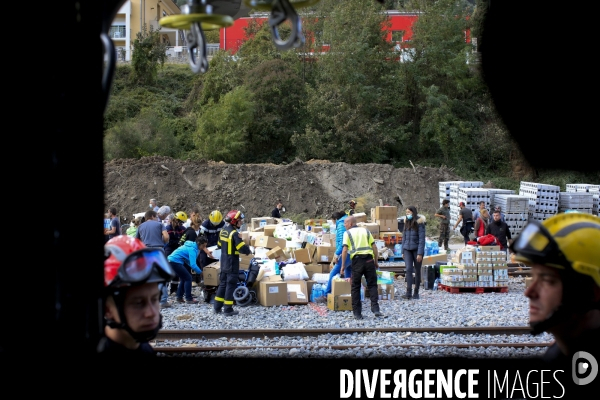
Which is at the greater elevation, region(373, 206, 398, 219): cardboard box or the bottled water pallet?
region(373, 206, 398, 219): cardboard box

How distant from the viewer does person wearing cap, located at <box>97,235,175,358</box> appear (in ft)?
8.95

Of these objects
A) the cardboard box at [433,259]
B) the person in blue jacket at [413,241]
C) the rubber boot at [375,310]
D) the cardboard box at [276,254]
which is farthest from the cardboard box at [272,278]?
the cardboard box at [433,259]

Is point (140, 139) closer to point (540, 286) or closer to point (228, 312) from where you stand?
point (228, 312)

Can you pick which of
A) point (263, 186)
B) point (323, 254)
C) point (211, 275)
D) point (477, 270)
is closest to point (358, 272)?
point (211, 275)

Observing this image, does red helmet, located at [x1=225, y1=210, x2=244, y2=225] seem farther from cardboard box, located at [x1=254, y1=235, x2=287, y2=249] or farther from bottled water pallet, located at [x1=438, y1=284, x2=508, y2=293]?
bottled water pallet, located at [x1=438, y1=284, x2=508, y2=293]

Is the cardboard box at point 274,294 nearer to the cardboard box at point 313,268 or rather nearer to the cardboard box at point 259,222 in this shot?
the cardboard box at point 313,268

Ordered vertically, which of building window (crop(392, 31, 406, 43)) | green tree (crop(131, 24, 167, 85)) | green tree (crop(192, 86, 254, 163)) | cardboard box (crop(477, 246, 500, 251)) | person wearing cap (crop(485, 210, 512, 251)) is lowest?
cardboard box (crop(477, 246, 500, 251))

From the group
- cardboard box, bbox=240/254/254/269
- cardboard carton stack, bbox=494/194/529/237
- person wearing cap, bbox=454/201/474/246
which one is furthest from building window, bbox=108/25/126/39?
cardboard box, bbox=240/254/254/269

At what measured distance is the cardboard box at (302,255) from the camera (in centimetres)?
1453

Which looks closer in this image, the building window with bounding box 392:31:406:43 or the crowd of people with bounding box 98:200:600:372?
the crowd of people with bounding box 98:200:600:372

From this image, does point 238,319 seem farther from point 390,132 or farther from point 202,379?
point 390,132

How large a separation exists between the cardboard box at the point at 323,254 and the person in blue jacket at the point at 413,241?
6.69 feet

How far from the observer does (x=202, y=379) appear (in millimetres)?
3799

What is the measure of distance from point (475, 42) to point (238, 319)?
3768 cm
